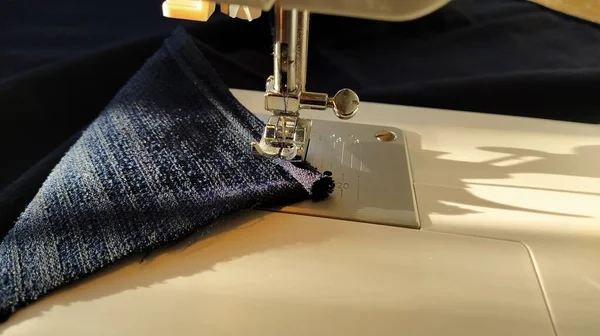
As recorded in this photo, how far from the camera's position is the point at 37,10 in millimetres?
1177

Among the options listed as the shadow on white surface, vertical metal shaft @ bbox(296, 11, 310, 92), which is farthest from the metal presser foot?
the shadow on white surface

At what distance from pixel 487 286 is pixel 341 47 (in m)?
0.63

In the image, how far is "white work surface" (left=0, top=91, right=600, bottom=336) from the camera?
539 mm

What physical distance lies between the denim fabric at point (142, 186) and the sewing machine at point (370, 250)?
20mm

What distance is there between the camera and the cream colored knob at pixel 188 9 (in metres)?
0.61

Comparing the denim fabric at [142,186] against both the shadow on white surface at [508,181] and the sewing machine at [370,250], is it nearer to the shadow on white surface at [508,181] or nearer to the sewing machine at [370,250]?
the sewing machine at [370,250]


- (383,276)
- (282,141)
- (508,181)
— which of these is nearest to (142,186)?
(282,141)

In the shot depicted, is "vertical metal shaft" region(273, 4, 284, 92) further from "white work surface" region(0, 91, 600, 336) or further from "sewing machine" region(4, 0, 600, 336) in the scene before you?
"white work surface" region(0, 91, 600, 336)

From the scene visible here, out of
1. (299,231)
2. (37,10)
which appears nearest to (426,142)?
(299,231)

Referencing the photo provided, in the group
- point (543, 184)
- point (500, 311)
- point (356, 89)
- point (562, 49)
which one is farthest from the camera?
point (562, 49)

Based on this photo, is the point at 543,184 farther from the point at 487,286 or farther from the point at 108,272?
the point at 108,272

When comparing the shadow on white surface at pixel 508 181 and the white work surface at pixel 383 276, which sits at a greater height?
the shadow on white surface at pixel 508 181

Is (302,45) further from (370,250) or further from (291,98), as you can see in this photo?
(370,250)

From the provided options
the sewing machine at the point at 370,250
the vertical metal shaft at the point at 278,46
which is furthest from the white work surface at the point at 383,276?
the vertical metal shaft at the point at 278,46
